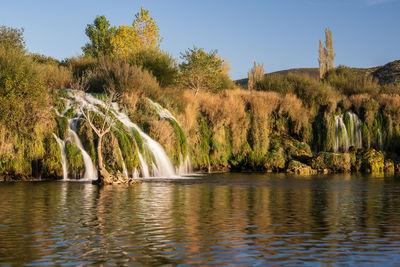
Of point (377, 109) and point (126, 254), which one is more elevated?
point (377, 109)

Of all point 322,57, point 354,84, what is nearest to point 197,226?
point 354,84

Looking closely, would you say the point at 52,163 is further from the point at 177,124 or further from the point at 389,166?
the point at 389,166

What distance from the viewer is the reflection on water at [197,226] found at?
46.6 feet

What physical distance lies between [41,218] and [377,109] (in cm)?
4584

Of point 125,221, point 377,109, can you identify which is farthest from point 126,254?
point 377,109

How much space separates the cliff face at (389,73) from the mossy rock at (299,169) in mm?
108604

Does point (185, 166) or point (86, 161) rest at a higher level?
point (86, 161)

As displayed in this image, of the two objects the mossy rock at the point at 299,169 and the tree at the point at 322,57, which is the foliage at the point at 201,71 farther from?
the tree at the point at 322,57

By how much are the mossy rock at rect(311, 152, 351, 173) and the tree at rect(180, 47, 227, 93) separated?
20.4 metres

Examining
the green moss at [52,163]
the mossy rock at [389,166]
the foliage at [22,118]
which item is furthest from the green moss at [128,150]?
the mossy rock at [389,166]

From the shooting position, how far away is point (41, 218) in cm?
2038

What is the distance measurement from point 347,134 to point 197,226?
140 feet

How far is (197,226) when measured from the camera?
18797mm

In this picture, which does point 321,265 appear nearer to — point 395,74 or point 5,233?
point 5,233
